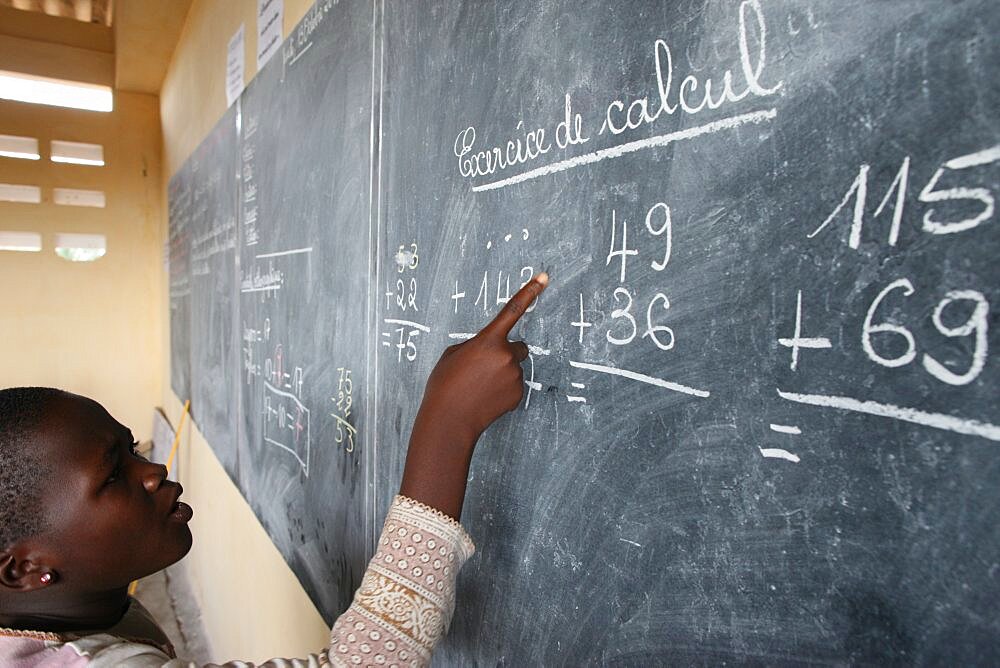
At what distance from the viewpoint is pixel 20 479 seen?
2.29ft

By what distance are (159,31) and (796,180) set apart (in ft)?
13.0

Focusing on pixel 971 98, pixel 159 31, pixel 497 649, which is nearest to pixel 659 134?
pixel 971 98

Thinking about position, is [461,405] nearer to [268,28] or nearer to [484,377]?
[484,377]

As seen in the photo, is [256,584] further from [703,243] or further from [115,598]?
[703,243]

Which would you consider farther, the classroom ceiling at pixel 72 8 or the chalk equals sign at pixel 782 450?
the classroom ceiling at pixel 72 8

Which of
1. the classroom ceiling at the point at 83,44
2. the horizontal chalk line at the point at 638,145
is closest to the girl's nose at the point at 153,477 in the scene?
the horizontal chalk line at the point at 638,145

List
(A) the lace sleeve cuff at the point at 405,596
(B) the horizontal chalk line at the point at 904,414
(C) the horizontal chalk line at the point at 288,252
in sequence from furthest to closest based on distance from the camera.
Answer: (C) the horizontal chalk line at the point at 288,252 → (A) the lace sleeve cuff at the point at 405,596 → (B) the horizontal chalk line at the point at 904,414

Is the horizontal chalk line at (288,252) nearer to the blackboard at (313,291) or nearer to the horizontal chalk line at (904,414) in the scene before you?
the blackboard at (313,291)

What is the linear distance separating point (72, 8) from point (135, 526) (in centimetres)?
450

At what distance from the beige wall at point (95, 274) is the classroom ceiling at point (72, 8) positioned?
0.58 metres

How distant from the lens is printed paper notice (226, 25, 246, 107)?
1957 mm

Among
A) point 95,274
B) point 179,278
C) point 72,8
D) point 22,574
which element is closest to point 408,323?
point 22,574

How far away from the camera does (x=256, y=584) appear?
189 cm

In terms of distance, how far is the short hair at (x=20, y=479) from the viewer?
694 mm
